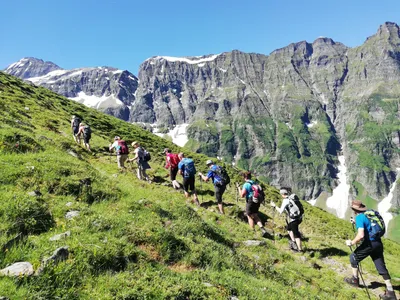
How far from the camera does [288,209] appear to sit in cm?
1611

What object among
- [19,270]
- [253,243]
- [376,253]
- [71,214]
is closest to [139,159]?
[253,243]

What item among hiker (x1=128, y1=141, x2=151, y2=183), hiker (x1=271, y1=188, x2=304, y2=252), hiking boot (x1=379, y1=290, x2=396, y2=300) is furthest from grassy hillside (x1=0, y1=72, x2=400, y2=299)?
hiker (x1=128, y1=141, x2=151, y2=183)

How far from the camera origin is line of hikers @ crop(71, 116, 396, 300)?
11.1 m

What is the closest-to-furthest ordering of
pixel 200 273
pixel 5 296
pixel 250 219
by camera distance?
1. pixel 5 296
2. pixel 200 273
3. pixel 250 219

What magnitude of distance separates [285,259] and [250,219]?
3920 millimetres

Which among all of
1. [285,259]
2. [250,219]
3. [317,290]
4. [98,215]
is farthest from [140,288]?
[250,219]

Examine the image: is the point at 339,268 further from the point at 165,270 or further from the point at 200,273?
the point at 165,270

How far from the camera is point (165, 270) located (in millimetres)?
7332

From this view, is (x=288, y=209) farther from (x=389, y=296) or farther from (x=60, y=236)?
(x=60, y=236)

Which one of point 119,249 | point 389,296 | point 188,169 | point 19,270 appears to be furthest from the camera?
A: point 188,169

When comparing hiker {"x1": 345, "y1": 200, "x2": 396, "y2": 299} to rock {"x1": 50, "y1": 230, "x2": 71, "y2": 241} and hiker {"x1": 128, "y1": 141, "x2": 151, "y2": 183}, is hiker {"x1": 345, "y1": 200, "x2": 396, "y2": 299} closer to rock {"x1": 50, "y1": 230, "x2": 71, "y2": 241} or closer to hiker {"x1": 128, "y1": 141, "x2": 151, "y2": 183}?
rock {"x1": 50, "y1": 230, "x2": 71, "y2": 241}

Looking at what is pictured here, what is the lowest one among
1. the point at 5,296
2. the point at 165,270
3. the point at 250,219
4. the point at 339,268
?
the point at 339,268

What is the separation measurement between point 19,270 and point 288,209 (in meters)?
13.7

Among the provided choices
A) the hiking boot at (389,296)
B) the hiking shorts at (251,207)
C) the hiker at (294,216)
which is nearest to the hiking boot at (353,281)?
the hiking boot at (389,296)
